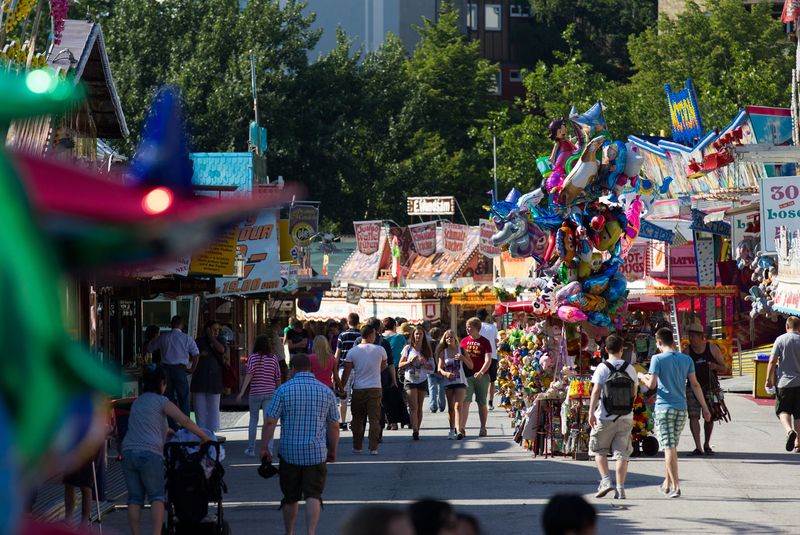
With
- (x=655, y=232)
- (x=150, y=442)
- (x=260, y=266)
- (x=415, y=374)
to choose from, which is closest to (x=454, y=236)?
(x=655, y=232)

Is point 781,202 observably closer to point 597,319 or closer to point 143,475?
point 597,319

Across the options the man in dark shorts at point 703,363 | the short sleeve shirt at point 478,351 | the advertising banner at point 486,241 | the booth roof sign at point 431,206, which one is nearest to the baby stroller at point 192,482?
the man in dark shorts at point 703,363

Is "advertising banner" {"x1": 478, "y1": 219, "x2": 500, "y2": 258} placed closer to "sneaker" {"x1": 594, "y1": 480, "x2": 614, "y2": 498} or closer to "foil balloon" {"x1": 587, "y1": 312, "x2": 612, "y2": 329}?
"foil balloon" {"x1": 587, "y1": 312, "x2": 612, "y2": 329}

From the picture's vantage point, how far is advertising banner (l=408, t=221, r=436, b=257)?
4694cm

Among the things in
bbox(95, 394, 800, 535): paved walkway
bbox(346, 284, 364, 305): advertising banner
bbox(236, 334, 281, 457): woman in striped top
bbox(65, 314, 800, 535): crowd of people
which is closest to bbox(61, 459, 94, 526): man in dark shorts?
bbox(65, 314, 800, 535): crowd of people

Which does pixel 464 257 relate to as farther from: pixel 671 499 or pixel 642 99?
pixel 671 499

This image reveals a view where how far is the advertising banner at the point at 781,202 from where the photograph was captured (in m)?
22.2

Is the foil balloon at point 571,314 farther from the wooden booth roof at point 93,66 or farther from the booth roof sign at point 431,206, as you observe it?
the booth roof sign at point 431,206

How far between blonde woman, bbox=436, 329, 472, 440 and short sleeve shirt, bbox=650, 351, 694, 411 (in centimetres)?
573

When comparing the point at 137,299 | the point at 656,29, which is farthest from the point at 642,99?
the point at 137,299

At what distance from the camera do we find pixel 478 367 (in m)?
20.2

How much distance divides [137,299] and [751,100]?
120ft

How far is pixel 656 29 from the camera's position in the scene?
224 feet

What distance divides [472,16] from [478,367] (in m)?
67.0
